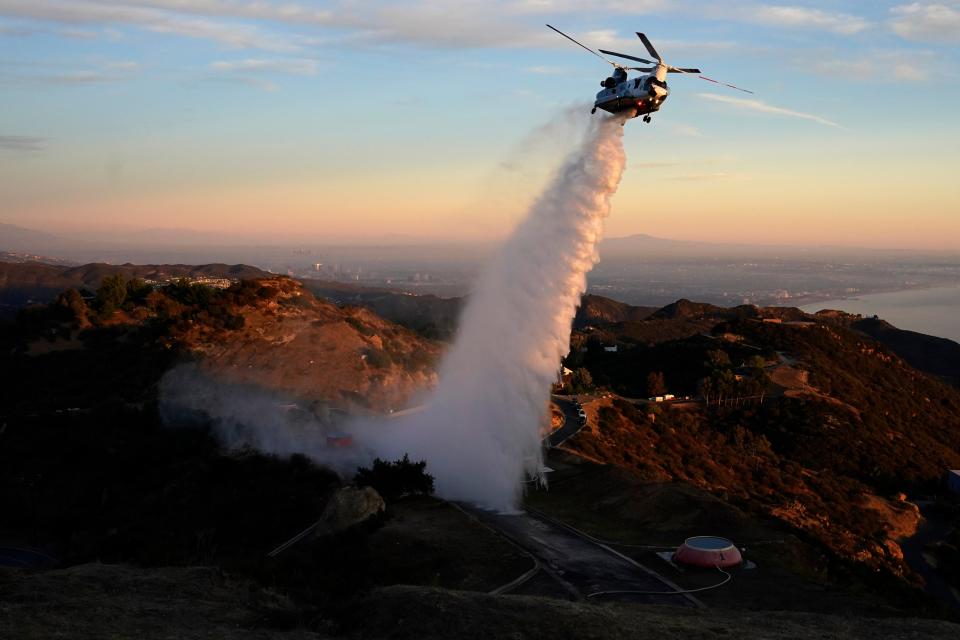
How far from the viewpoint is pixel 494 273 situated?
4812 cm

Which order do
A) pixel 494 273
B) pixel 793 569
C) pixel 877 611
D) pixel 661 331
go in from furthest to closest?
pixel 661 331 → pixel 494 273 → pixel 793 569 → pixel 877 611

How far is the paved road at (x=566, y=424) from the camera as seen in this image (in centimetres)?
6217

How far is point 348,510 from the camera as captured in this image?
36062 millimetres

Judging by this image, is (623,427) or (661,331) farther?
(661,331)

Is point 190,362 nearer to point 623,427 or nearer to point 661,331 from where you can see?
point 623,427

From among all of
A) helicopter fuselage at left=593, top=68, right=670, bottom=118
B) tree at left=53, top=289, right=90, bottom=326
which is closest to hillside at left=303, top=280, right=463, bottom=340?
tree at left=53, top=289, right=90, bottom=326

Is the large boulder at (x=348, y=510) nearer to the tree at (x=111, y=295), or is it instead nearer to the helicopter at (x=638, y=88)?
the helicopter at (x=638, y=88)

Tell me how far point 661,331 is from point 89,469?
14663cm

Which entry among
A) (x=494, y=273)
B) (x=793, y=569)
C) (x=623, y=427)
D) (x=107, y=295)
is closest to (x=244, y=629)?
(x=793, y=569)

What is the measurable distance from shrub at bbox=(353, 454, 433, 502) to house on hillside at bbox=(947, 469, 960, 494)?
61628 mm

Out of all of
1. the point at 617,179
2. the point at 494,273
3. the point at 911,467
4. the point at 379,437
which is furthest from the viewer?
the point at 911,467

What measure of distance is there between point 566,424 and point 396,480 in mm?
28113

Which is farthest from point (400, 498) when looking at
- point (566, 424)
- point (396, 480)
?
point (566, 424)

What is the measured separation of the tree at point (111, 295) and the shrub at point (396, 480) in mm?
51853
